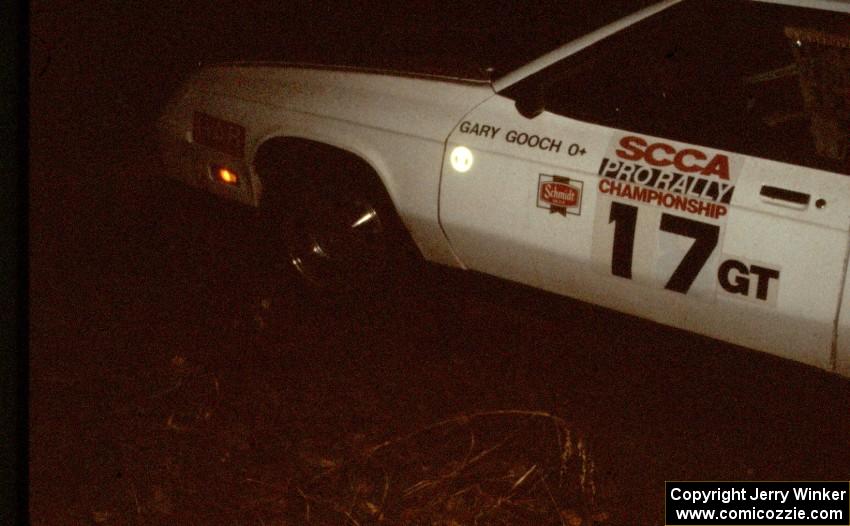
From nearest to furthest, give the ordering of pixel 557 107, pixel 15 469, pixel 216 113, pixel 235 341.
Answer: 1. pixel 15 469
2. pixel 557 107
3. pixel 235 341
4. pixel 216 113

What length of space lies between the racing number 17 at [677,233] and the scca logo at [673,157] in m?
0.17

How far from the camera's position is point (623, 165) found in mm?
3926

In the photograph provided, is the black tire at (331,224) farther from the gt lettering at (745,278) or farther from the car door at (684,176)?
the gt lettering at (745,278)

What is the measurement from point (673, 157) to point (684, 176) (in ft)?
0.28

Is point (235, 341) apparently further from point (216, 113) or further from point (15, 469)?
point (15, 469)

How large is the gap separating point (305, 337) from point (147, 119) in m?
3.35

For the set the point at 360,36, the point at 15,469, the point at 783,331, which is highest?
the point at 360,36

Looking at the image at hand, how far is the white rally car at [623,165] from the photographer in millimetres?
3695

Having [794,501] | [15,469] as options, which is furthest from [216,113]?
[794,501]

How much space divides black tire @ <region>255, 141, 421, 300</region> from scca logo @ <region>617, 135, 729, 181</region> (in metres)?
1.06

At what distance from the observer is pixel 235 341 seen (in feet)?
15.7
